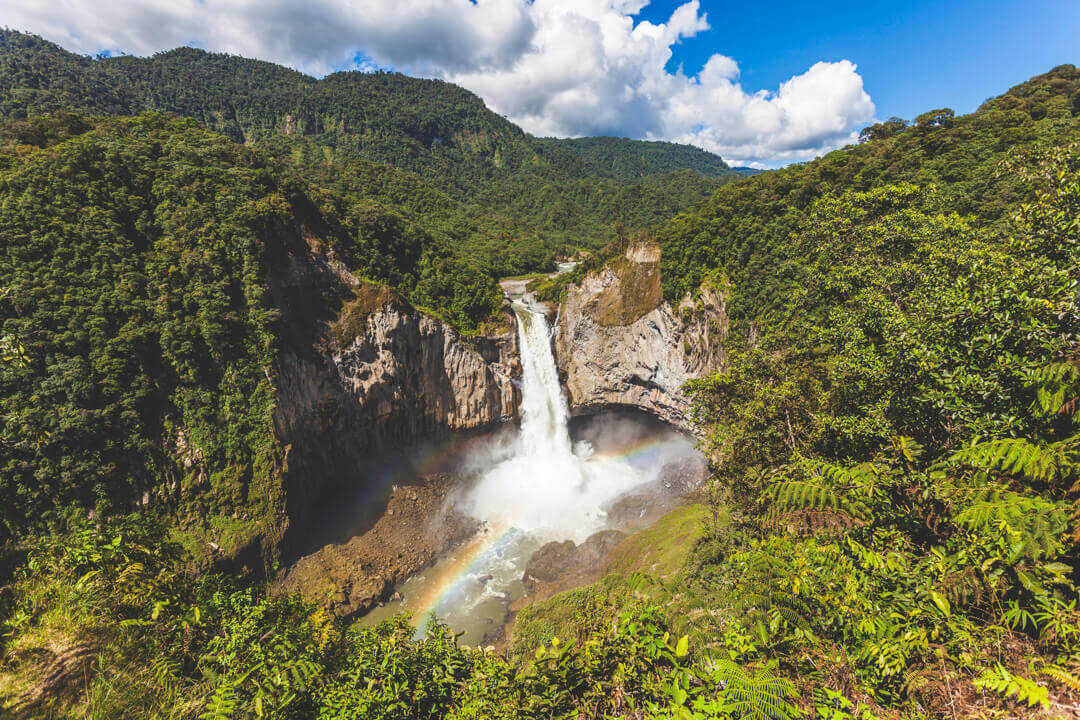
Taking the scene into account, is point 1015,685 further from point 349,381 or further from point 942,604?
point 349,381

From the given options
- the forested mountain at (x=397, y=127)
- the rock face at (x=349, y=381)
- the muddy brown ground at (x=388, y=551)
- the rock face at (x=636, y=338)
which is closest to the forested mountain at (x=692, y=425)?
the rock face at (x=349, y=381)

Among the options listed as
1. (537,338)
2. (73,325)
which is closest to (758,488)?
(537,338)

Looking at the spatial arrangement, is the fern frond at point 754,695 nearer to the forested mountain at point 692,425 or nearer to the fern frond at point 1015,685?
the forested mountain at point 692,425

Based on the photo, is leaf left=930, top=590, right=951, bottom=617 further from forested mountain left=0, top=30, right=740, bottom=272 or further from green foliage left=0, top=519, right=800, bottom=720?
forested mountain left=0, top=30, right=740, bottom=272

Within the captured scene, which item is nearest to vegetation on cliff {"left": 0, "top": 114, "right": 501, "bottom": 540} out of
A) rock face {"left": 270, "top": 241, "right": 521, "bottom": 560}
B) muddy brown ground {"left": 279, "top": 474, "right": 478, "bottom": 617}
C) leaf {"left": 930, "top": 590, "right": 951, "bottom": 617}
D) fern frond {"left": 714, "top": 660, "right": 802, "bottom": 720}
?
rock face {"left": 270, "top": 241, "right": 521, "bottom": 560}

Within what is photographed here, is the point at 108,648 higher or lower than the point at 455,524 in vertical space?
higher

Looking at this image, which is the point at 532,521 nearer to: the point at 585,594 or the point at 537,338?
the point at 585,594
